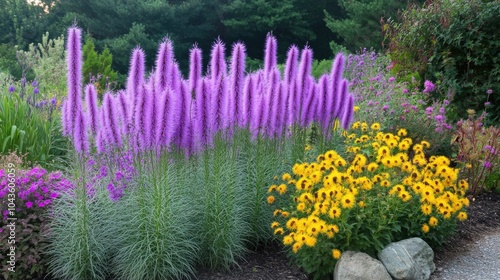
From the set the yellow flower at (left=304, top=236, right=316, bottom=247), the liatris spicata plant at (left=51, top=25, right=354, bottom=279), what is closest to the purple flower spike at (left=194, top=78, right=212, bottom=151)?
the liatris spicata plant at (left=51, top=25, right=354, bottom=279)

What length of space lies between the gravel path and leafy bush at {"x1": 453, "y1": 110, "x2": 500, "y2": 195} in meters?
1.14

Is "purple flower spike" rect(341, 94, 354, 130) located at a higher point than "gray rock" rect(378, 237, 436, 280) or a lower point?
higher

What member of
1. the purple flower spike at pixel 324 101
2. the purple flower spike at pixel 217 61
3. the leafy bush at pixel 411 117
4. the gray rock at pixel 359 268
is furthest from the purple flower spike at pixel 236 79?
the leafy bush at pixel 411 117

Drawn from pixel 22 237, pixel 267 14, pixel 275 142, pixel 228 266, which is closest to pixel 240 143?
pixel 275 142

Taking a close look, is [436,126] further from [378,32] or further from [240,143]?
[378,32]

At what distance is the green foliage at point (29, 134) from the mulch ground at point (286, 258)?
297cm

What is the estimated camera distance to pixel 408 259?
425 centimetres

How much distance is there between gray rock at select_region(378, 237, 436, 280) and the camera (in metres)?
4.20

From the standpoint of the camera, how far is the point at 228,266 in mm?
4383

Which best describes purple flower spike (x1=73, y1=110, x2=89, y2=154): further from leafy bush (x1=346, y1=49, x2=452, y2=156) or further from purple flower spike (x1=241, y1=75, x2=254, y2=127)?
leafy bush (x1=346, y1=49, x2=452, y2=156)

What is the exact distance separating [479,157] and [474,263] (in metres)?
2.07

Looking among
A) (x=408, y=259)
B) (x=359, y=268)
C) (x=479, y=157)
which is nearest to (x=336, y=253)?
(x=359, y=268)

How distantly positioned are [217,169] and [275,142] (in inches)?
33.7

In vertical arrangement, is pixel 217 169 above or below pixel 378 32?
below
